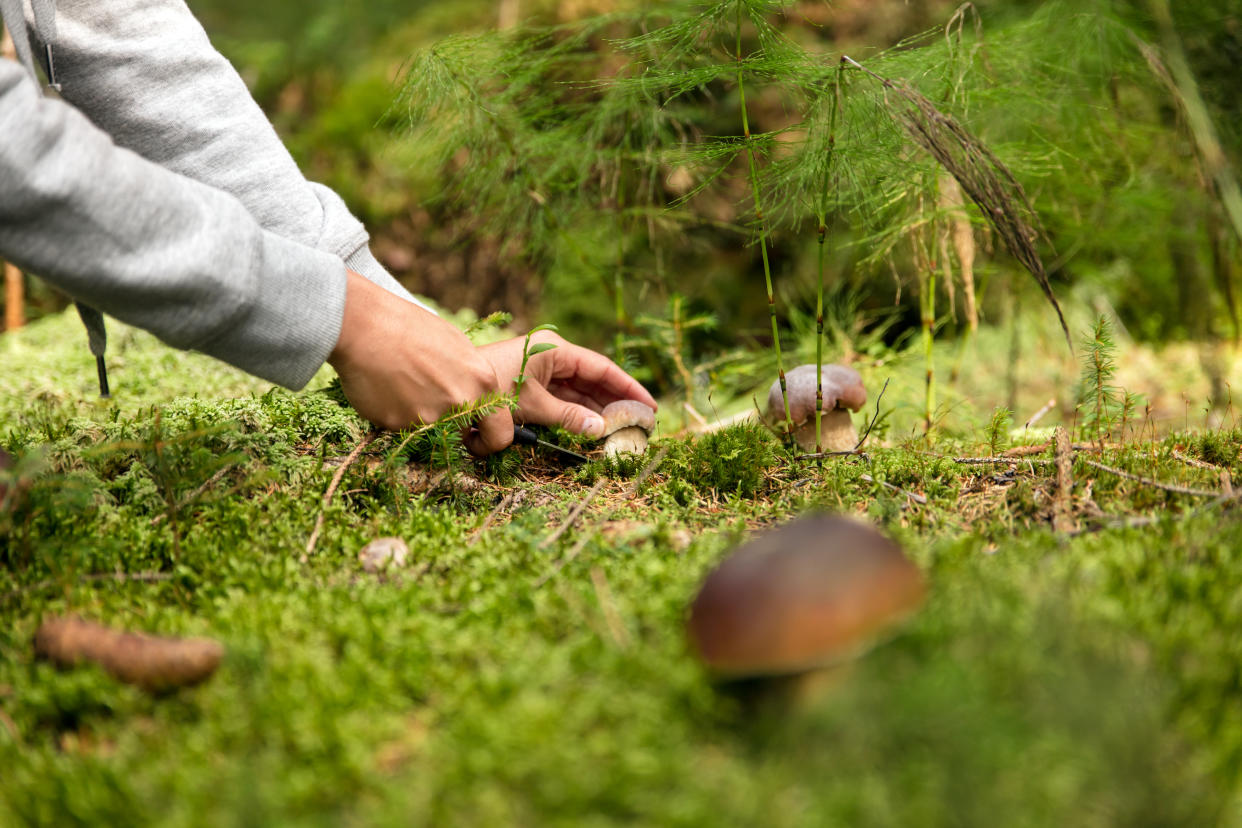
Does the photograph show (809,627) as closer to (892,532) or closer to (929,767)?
(929,767)

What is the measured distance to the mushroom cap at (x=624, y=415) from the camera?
2.39 m

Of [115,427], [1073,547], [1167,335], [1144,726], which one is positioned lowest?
[1167,335]

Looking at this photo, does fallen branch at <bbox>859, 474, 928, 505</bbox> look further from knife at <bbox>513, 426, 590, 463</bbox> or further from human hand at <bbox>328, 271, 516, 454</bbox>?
human hand at <bbox>328, 271, 516, 454</bbox>

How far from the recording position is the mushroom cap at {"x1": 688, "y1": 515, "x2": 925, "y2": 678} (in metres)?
1.03

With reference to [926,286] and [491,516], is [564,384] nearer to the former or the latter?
[491,516]

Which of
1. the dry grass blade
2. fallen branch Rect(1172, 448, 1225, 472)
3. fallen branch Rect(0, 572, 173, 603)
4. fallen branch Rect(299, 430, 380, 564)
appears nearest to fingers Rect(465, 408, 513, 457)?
fallen branch Rect(299, 430, 380, 564)

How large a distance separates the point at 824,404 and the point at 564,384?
817 millimetres

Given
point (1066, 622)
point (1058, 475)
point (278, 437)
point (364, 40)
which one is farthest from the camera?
point (364, 40)

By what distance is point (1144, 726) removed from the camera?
950 millimetres

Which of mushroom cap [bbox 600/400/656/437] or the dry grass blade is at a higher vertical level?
the dry grass blade

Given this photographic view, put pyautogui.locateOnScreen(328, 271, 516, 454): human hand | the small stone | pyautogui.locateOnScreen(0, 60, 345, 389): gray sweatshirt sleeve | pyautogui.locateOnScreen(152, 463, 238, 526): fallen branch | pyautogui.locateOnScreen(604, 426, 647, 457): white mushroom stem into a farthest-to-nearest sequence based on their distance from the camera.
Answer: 1. pyautogui.locateOnScreen(604, 426, 647, 457): white mushroom stem
2. pyautogui.locateOnScreen(328, 271, 516, 454): human hand
3. pyautogui.locateOnScreen(152, 463, 238, 526): fallen branch
4. the small stone
5. pyautogui.locateOnScreen(0, 60, 345, 389): gray sweatshirt sleeve

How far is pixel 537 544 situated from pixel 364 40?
28.5 feet

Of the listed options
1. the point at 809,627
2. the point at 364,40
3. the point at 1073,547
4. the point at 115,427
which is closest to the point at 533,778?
the point at 809,627

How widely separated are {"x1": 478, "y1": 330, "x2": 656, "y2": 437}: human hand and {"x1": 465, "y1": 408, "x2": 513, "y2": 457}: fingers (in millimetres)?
89
